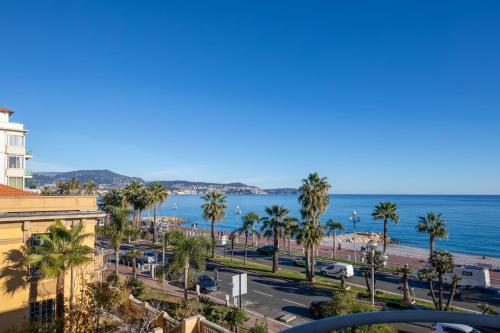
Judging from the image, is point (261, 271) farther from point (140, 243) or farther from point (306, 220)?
point (140, 243)

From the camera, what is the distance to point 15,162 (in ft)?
136

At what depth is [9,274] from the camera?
1758cm

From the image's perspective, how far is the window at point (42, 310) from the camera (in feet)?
60.4

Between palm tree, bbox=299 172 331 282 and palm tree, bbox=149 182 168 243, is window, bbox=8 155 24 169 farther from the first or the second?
palm tree, bbox=299 172 331 282

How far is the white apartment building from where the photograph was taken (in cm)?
4075

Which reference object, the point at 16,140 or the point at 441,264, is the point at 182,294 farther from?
the point at 16,140

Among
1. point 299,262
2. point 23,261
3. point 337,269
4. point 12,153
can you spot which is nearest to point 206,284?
point 337,269

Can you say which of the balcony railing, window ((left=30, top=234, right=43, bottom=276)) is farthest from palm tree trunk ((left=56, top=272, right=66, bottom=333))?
the balcony railing

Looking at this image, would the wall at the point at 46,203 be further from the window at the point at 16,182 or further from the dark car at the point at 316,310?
the window at the point at 16,182

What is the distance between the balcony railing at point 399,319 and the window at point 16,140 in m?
47.8

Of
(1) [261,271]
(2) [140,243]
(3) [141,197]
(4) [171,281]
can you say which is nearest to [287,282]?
(1) [261,271]

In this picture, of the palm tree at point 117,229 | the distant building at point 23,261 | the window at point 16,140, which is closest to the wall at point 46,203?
the distant building at point 23,261

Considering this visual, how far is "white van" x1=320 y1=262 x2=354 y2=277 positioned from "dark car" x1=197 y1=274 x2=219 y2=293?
13.9m

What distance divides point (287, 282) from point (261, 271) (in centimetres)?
508
